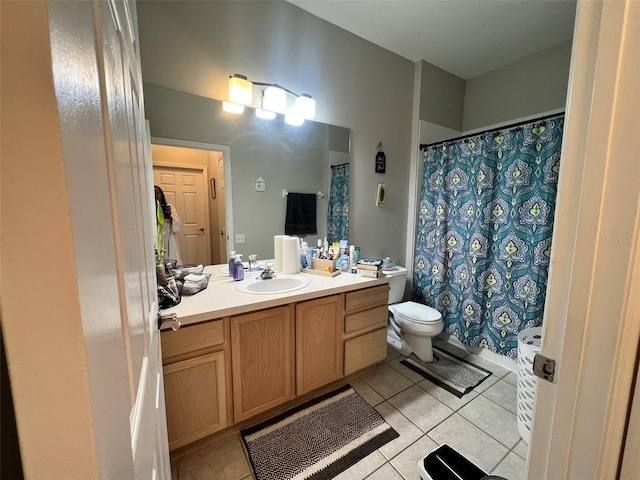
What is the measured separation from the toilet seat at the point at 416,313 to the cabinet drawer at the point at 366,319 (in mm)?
283

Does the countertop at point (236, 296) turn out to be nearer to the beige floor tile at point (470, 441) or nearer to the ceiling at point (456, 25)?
the beige floor tile at point (470, 441)

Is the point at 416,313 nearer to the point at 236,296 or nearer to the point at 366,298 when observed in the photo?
the point at 366,298

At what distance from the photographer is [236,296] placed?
1.43 m

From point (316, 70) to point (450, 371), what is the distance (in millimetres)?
2628

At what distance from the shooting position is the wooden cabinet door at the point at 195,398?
1.21m

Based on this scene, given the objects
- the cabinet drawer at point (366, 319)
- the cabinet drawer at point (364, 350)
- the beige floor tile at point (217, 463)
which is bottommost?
the beige floor tile at point (217, 463)

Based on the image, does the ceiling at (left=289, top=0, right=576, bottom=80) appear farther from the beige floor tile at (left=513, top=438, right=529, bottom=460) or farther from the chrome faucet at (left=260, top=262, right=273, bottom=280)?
the beige floor tile at (left=513, top=438, right=529, bottom=460)

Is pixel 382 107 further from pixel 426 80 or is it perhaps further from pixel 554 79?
pixel 554 79

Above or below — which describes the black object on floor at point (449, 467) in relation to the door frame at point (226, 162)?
below

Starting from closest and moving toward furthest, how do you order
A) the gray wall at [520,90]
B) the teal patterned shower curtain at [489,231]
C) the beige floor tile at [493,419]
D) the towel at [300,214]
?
the beige floor tile at [493,419]
the teal patterned shower curtain at [489,231]
the towel at [300,214]
the gray wall at [520,90]

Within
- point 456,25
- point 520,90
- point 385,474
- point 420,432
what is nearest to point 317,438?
point 385,474

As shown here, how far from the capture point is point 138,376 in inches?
18.9

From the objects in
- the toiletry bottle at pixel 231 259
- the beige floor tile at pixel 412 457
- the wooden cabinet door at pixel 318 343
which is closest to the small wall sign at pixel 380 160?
the wooden cabinet door at pixel 318 343

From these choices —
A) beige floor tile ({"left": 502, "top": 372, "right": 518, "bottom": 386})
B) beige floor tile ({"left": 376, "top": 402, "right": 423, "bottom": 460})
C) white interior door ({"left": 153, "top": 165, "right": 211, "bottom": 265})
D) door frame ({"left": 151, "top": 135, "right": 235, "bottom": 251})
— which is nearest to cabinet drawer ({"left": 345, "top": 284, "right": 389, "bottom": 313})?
beige floor tile ({"left": 376, "top": 402, "right": 423, "bottom": 460})
